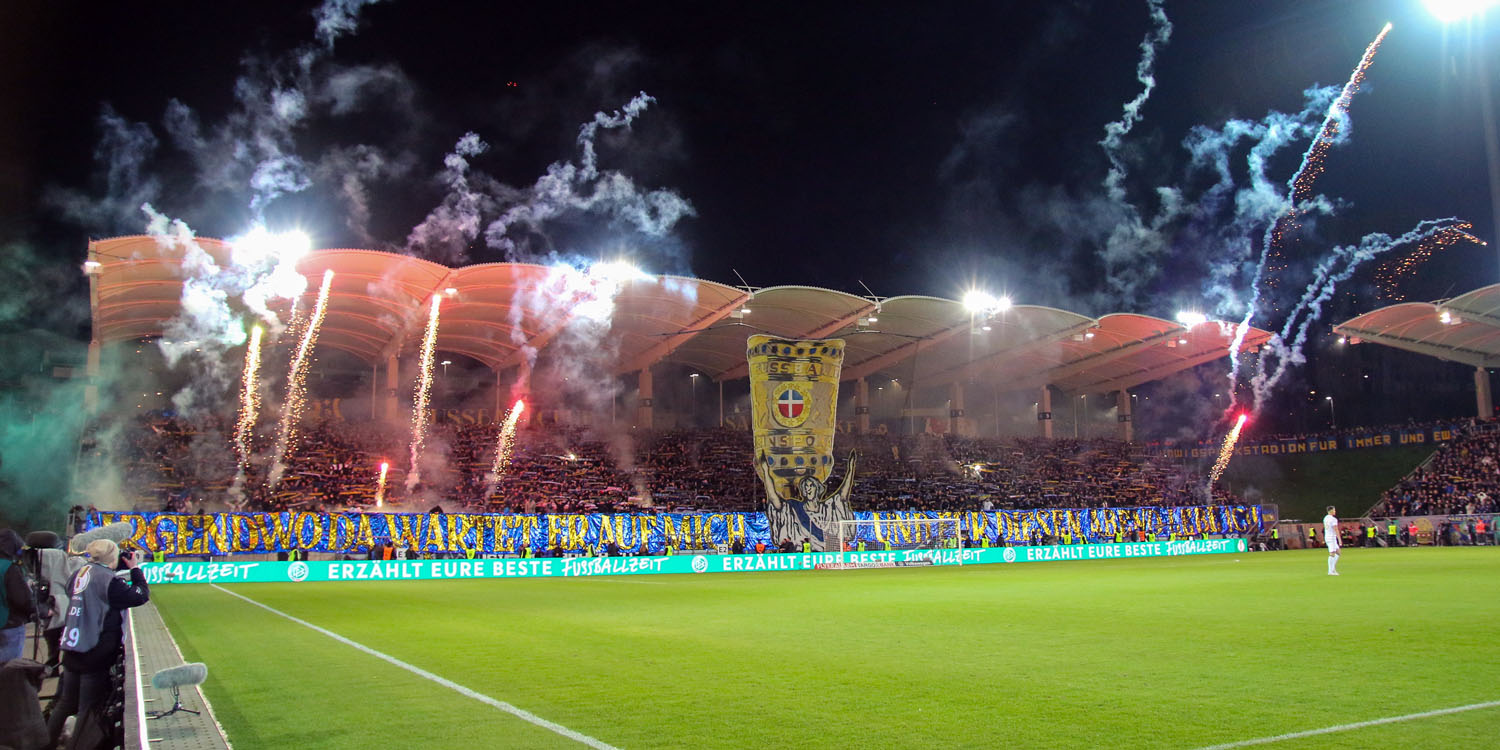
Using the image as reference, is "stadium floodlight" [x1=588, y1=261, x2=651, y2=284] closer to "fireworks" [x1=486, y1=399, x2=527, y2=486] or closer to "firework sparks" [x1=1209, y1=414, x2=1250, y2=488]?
"fireworks" [x1=486, y1=399, x2=527, y2=486]

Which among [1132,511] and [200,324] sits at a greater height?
[200,324]

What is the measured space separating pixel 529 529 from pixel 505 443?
12.8m

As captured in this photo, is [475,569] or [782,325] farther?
[782,325]

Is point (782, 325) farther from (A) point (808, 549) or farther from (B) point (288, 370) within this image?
(B) point (288, 370)

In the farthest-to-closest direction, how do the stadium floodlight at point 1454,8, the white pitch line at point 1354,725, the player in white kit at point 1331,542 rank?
the player in white kit at point 1331,542 → the stadium floodlight at point 1454,8 → the white pitch line at point 1354,725

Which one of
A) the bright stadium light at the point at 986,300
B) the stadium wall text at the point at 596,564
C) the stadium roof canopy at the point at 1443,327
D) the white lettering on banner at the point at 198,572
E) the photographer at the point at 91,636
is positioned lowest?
the stadium wall text at the point at 596,564

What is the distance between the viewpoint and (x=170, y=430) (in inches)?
1480

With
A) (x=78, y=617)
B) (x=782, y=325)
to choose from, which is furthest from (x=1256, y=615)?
(x=782, y=325)

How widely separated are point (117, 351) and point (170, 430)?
747 cm

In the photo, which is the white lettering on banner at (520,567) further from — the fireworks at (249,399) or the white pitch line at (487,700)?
the white pitch line at (487,700)

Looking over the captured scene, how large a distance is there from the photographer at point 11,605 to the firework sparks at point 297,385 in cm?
3088

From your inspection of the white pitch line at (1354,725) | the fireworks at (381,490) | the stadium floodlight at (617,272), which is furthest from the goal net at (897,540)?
the white pitch line at (1354,725)

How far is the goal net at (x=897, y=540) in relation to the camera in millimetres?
35656

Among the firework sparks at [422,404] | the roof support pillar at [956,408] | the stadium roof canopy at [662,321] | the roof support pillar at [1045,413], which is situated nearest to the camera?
the stadium roof canopy at [662,321]
